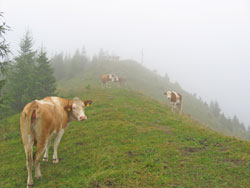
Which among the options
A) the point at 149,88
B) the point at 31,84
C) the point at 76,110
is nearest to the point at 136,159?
the point at 76,110

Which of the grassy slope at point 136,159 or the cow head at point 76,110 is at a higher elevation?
the cow head at point 76,110

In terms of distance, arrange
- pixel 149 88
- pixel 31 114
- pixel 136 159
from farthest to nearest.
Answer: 1. pixel 149 88
2. pixel 136 159
3. pixel 31 114

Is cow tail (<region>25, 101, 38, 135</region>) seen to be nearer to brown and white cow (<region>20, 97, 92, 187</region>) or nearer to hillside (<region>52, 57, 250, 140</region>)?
brown and white cow (<region>20, 97, 92, 187</region>)

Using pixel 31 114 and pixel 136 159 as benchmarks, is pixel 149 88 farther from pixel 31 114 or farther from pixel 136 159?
pixel 31 114

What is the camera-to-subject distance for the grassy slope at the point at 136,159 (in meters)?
5.57

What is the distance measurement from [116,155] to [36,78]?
19.8 metres

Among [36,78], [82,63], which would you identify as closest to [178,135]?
[36,78]

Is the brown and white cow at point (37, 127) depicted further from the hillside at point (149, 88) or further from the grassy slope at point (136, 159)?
the hillside at point (149, 88)

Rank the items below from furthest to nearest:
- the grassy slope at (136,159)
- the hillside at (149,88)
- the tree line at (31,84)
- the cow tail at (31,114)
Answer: the hillside at (149,88), the tree line at (31,84), the grassy slope at (136,159), the cow tail at (31,114)

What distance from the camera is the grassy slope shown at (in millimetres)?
5570

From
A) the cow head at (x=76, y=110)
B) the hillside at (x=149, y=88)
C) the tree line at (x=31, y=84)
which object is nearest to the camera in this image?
the cow head at (x=76, y=110)

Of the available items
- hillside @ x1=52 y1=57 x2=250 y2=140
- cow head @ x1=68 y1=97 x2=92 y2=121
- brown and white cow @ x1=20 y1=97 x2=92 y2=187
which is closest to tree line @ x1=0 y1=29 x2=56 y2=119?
hillside @ x1=52 y1=57 x2=250 y2=140

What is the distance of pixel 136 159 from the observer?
7074 mm

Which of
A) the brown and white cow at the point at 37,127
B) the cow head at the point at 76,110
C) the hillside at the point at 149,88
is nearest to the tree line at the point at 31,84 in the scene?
the hillside at the point at 149,88
